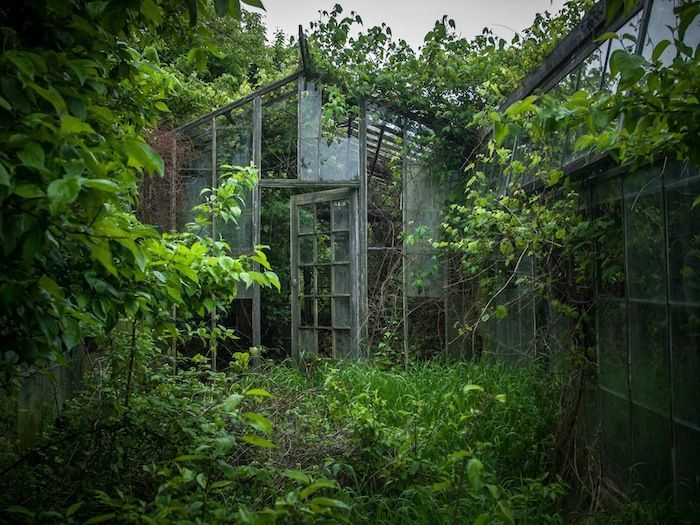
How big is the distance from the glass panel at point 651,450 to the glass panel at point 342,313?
382cm

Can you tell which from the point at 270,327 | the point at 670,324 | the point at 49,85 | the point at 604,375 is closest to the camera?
the point at 49,85

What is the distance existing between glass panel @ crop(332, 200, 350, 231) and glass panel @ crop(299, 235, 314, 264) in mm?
356

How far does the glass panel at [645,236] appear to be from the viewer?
324 cm

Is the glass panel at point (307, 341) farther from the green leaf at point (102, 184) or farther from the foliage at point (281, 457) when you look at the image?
the green leaf at point (102, 184)

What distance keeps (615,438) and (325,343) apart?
3.89 metres

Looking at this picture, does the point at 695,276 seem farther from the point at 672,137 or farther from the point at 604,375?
the point at 604,375

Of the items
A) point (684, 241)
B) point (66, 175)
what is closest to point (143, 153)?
point (66, 175)

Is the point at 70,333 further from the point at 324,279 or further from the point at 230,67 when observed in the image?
the point at 230,67

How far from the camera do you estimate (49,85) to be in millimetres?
1465

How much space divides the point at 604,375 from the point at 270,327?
5514 mm

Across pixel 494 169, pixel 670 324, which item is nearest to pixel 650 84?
pixel 670 324

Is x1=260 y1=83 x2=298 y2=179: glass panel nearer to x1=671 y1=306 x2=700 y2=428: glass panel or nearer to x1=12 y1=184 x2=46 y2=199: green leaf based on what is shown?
x1=671 y1=306 x2=700 y2=428: glass panel

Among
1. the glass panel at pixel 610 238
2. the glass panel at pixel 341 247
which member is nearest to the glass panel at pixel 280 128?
the glass panel at pixel 341 247

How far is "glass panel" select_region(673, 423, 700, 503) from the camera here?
2896mm
